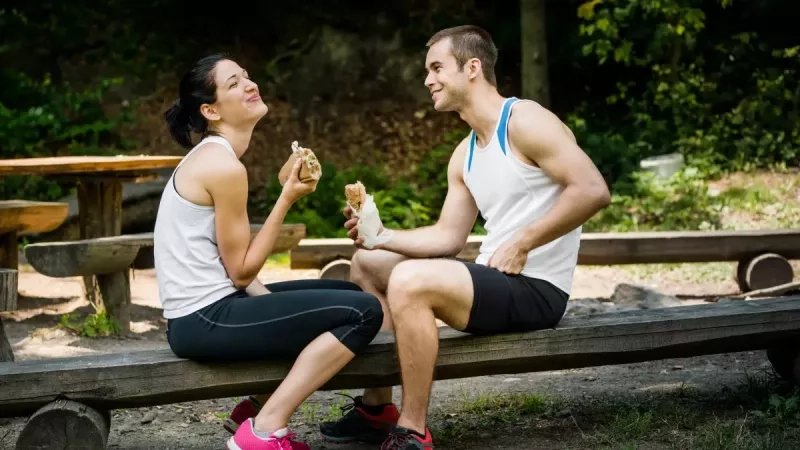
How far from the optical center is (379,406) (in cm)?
422


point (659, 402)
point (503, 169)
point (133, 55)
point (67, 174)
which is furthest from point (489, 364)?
point (133, 55)

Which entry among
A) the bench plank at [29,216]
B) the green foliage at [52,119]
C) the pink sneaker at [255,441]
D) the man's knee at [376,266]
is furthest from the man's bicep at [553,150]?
the green foliage at [52,119]

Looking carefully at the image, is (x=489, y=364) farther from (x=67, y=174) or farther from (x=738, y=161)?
(x=738, y=161)

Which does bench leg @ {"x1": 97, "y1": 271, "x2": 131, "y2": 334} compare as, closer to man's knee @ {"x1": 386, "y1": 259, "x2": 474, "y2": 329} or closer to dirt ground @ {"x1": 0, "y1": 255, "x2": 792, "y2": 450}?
dirt ground @ {"x1": 0, "y1": 255, "x2": 792, "y2": 450}

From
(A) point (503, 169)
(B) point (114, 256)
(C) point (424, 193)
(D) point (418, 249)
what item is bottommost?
(C) point (424, 193)

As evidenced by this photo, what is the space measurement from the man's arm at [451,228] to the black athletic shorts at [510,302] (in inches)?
16.1

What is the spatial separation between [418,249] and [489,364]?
594mm

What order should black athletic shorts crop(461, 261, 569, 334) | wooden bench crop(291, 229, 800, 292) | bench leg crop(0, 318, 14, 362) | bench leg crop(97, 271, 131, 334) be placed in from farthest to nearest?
wooden bench crop(291, 229, 800, 292) < bench leg crop(97, 271, 131, 334) < bench leg crop(0, 318, 14, 362) < black athletic shorts crop(461, 261, 569, 334)

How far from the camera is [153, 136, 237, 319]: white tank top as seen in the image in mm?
3730

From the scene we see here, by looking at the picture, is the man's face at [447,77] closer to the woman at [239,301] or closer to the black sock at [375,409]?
the woman at [239,301]

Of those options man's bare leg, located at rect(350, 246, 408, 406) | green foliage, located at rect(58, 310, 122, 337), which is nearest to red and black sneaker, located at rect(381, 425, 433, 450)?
man's bare leg, located at rect(350, 246, 408, 406)

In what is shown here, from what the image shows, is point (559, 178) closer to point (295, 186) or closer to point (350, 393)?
point (295, 186)

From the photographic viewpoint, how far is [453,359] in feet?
12.9

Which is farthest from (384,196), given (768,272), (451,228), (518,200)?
(518,200)
